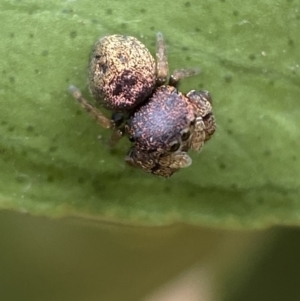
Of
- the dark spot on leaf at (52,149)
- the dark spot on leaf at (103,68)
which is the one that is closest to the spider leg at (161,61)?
the dark spot on leaf at (103,68)

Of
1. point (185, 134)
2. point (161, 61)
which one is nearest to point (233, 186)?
point (185, 134)

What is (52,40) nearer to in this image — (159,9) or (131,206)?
(159,9)

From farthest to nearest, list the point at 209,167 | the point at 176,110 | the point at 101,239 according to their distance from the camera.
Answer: the point at 101,239, the point at 209,167, the point at 176,110

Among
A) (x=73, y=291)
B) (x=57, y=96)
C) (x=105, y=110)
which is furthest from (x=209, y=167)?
(x=73, y=291)

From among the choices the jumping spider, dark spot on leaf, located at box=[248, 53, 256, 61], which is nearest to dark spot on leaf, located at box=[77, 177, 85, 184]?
the jumping spider

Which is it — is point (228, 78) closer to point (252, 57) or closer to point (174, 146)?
point (252, 57)

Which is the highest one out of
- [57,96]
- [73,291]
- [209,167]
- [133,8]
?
[133,8]
